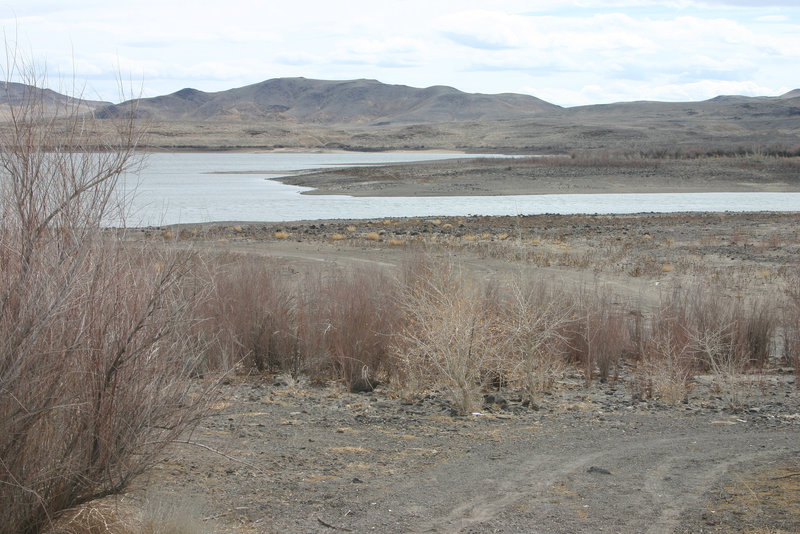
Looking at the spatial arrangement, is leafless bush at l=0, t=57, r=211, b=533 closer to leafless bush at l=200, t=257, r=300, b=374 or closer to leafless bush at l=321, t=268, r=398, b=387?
leafless bush at l=321, t=268, r=398, b=387

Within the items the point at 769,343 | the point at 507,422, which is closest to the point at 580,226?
the point at 769,343

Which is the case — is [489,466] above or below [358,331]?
below

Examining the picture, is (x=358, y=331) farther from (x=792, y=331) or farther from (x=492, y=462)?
(x=792, y=331)

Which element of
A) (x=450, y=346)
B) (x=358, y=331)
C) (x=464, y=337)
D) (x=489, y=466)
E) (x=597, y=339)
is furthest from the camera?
(x=597, y=339)

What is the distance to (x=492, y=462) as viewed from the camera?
270 inches

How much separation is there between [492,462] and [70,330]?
144 inches

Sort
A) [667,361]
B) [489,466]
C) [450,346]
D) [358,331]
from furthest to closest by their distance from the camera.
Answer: [358,331]
[667,361]
[450,346]
[489,466]

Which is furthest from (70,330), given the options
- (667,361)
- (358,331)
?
(667,361)

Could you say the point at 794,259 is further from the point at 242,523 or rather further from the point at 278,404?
the point at 242,523

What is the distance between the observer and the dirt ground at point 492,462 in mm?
5531

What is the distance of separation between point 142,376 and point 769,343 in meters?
10.2

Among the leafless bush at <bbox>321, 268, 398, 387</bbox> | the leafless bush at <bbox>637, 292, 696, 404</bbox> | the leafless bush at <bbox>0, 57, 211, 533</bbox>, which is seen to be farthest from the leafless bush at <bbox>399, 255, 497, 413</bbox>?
the leafless bush at <bbox>0, 57, 211, 533</bbox>

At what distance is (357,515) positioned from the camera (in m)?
5.57

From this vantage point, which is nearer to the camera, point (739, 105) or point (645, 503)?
point (645, 503)
